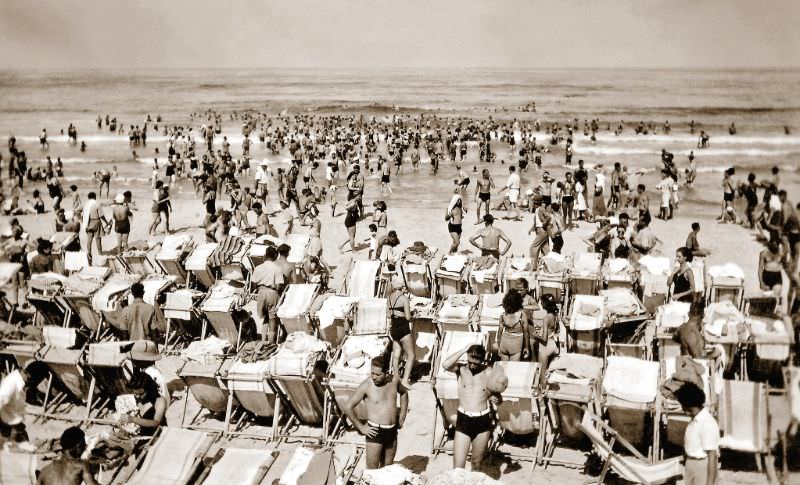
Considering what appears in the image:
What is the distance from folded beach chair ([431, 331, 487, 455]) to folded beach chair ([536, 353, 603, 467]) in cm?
89

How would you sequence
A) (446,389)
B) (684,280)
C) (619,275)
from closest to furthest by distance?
(446,389) < (684,280) < (619,275)

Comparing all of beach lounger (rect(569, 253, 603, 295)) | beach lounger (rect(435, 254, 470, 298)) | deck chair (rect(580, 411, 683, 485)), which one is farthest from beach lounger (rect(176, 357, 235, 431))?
beach lounger (rect(569, 253, 603, 295))

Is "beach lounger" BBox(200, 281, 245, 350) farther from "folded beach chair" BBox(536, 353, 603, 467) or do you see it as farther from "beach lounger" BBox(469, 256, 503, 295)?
"folded beach chair" BBox(536, 353, 603, 467)

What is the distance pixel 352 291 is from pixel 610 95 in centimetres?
6315

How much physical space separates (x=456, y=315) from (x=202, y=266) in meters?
4.56

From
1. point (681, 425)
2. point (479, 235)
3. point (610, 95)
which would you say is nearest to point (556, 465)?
point (681, 425)

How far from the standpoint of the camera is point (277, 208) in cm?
2136

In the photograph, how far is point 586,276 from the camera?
31.7ft

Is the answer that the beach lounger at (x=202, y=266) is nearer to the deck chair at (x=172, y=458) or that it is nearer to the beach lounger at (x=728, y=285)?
the deck chair at (x=172, y=458)

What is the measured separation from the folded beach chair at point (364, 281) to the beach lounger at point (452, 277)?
3.03 ft

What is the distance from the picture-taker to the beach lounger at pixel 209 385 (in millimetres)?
7191

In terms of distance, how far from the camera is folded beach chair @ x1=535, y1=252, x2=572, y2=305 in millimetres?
9602

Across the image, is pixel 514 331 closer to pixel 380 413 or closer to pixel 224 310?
pixel 380 413

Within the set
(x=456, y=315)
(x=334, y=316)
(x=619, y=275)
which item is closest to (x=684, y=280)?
(x=619, y=275)
